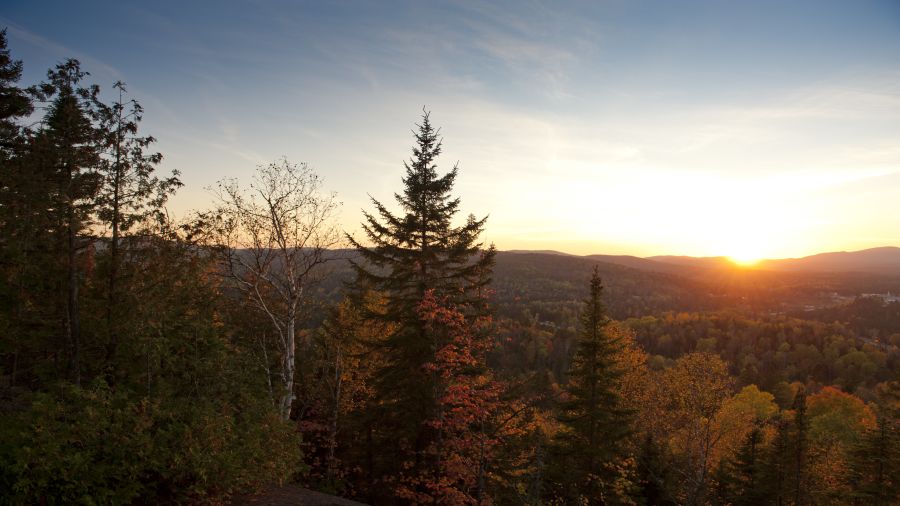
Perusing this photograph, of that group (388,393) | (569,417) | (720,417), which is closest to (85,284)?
(388,393)

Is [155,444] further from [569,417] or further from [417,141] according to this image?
[569,417]

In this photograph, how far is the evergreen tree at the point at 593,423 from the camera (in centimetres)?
2030

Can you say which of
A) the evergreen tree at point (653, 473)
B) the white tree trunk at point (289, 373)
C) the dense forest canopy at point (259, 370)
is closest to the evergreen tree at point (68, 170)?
the dense forest canopy at point (259, 370)

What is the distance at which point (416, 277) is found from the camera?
59.3 feet

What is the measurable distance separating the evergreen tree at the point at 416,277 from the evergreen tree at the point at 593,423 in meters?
7.39

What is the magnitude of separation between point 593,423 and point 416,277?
1114 cm

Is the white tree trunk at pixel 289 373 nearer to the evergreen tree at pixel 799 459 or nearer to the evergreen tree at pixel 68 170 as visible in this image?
the evergreen tree at pixel 68 170

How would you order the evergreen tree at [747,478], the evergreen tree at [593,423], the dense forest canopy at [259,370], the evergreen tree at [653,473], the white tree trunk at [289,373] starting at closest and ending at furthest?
1. the dense forest canopy at [259,370]
2. the white tree trunk at [289,373]
3. the evergreen tree at [593,423]
4. the evergreen tree at [653,473]
5. the evergreen tree at [747,478]

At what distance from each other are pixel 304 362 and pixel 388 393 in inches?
427

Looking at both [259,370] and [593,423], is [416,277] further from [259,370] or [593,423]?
[593,423]

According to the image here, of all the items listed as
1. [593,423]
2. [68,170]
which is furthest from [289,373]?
[593,423]

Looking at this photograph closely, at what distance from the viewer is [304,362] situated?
26938 millimetres

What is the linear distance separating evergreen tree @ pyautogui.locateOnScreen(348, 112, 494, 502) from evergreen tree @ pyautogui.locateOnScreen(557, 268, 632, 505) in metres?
7.39

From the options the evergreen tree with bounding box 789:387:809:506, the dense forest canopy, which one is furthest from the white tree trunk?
the evergreen tree with bounding box 789:387:809:506
